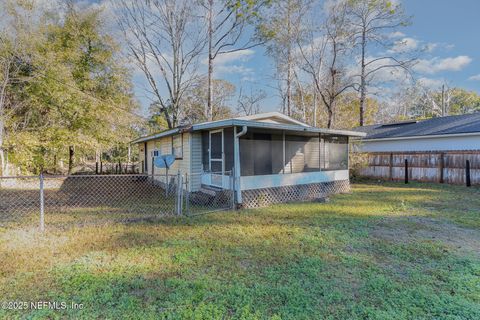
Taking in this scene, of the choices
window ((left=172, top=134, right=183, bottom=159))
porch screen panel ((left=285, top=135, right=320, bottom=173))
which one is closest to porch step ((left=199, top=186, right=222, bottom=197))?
window ((left=172, top=134, right=183, bottom=159))

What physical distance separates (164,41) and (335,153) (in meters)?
A: 11.9

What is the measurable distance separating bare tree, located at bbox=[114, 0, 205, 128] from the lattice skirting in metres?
10.6

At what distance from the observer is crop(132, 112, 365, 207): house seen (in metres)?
6.70

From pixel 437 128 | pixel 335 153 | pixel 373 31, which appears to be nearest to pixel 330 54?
pixel 373 31

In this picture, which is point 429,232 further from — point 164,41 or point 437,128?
point 164,41

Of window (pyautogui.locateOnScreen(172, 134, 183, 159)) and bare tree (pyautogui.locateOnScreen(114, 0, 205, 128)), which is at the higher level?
bare tree (pyautogui.locateOnScreen(114, 0, 205, 128))

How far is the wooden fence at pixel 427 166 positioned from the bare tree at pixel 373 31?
6911 millimetres

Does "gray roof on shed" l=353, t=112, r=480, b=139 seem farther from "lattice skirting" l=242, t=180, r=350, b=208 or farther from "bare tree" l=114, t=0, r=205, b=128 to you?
"bare tree" l=114, t=0, r=205, b=128

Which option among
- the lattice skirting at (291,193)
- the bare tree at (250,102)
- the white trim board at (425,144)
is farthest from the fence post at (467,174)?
the bare tree at (250,102)

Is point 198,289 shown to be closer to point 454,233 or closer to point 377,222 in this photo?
point 377,222

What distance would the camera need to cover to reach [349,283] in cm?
290

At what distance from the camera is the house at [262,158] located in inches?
264

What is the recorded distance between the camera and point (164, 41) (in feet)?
48.5

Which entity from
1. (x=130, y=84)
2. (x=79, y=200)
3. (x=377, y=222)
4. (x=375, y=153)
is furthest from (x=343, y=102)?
(x=79, y=200)
